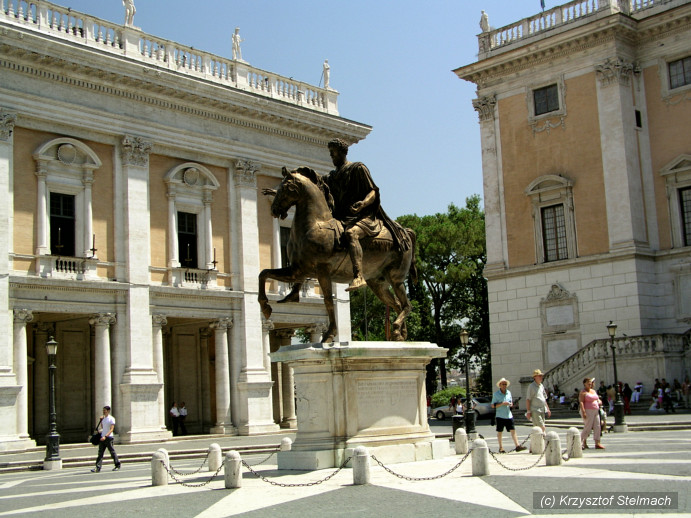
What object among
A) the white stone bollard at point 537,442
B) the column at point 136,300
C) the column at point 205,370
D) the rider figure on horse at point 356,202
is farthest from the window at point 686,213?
the rider figure on horse at point 356,202

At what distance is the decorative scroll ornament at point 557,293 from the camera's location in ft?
134

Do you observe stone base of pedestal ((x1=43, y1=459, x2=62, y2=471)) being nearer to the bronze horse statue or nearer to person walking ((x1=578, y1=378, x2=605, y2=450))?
the bronze horse statue

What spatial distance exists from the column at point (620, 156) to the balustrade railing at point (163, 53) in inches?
497

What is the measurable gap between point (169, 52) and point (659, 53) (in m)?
21.6

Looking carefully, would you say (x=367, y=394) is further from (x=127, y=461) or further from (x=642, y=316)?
(x=642, y=316)

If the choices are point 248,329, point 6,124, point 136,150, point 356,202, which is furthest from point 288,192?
point 248,329

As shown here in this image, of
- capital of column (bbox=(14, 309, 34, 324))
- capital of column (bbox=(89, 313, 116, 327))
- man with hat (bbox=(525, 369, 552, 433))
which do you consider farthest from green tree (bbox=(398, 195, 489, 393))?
man with hat (bbox=(525, 369, 552, 433))

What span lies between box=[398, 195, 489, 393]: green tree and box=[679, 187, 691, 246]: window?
77.5ft

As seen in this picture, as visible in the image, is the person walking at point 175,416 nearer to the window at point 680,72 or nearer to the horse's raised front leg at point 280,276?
the horse's raised front leg at point 280,276

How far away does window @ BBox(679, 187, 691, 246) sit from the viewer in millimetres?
38938

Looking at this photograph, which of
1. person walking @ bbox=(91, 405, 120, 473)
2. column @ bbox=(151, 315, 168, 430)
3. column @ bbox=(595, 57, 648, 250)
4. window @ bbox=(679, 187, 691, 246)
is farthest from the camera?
column @ bbox=(595, 57, 648, 250)

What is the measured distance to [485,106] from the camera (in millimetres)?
44719

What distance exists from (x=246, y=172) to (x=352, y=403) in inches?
1006

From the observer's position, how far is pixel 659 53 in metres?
39.9
